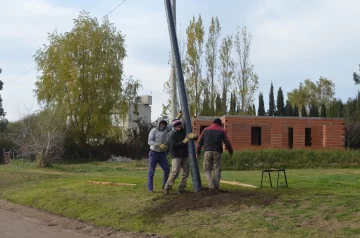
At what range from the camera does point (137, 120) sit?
2190 inches

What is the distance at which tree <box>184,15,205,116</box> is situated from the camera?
51.4 meters

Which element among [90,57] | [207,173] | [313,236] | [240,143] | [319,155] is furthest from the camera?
[90,57]

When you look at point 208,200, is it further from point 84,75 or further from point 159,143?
point 84,75

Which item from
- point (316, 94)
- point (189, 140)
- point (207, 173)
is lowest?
point (207, 173)

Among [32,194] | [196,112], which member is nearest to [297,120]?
[196,112]

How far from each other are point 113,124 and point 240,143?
1729 cm

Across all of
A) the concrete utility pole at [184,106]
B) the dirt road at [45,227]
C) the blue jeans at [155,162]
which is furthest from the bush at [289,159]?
the dirt road at [45,227]

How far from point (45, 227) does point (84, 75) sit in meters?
39.0

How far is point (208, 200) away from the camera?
11273 mm

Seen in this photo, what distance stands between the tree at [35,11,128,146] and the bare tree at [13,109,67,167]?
34.5 feet

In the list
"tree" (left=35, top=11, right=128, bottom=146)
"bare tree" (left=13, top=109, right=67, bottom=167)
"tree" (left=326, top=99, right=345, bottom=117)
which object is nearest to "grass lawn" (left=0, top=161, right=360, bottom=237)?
"bare tree" (left=13, top=109, right=67, bottom=167)

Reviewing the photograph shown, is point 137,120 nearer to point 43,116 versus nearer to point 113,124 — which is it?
point 113,124

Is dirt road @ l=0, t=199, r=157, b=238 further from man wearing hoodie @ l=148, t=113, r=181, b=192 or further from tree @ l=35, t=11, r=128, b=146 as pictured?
tree @ l=35, t=11, r=128, b=146

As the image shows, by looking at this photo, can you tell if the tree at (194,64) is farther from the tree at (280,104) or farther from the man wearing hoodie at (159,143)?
the man wearing hoodie at (159,143)
